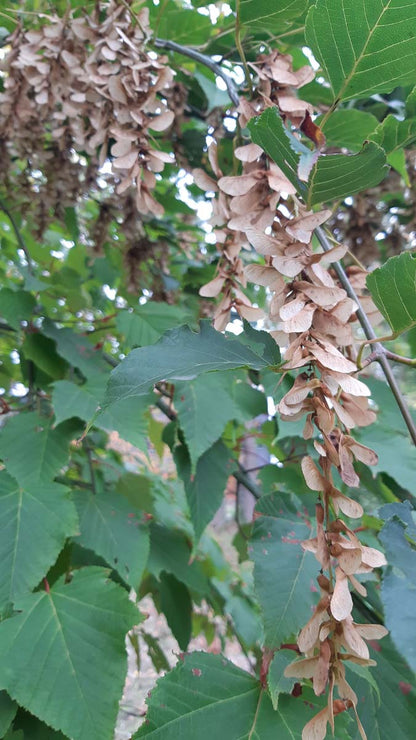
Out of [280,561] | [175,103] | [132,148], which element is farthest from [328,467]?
[175,103]

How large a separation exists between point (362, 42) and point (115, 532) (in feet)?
2.10

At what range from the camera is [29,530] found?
27.3 inches

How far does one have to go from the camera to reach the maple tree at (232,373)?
1.32 feet

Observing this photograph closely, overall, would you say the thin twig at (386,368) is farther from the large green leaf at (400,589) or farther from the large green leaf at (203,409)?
the large green leaf at (203,409)

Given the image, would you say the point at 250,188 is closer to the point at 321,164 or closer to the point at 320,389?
the point at 321,164

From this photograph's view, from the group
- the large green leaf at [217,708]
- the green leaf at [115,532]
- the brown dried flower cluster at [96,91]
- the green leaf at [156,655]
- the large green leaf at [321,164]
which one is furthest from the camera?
the green leaf at [156,655]

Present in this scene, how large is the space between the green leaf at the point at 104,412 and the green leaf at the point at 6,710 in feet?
1.04

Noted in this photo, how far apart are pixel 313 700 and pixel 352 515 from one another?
0.94 feet

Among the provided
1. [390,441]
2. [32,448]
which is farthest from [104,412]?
[390,441]

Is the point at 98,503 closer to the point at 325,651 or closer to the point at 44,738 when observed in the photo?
the point at 44,738

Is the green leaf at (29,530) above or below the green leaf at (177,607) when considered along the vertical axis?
above

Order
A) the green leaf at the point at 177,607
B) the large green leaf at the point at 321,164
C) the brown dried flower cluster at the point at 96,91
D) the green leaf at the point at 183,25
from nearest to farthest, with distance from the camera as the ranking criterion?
the large green leaf at the point at 321,164
the brown dried flower cluster at the point at 96,91
the green leaf at the point at 183,25
the green leaf at the point at 177,607

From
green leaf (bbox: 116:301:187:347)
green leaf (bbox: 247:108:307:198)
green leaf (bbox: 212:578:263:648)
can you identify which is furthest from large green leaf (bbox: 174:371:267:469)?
green leaf (bbox: 212:578:263:648)

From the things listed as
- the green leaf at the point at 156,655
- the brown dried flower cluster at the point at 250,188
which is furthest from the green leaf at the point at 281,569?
the green leaf at the point at 156,655
